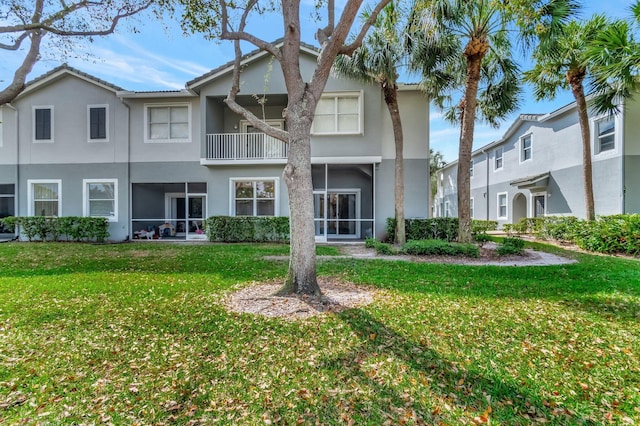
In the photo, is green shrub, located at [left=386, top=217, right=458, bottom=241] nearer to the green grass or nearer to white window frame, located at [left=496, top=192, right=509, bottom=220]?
the green grass

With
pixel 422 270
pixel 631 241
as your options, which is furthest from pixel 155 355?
pixel 631 241

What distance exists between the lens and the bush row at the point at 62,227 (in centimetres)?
1475

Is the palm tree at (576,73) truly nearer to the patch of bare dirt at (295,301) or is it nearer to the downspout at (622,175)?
the downspout at (622,175)

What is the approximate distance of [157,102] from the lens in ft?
50.8

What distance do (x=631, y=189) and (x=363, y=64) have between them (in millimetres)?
12768

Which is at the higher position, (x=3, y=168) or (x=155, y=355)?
(x=3, y=168)

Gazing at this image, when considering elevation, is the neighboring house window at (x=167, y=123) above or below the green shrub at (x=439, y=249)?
above

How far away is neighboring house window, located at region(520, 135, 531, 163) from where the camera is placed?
808 inches

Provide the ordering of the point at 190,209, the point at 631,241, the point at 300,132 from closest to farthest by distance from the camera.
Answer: the point at 300,132 < the point at 631,241 < the point at 190,209

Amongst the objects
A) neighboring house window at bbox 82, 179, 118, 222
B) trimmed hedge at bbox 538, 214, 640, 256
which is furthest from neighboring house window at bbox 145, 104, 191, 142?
trimmed hedge at bbox 538, 214, 640, 256

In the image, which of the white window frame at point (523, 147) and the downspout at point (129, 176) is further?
the white window frame at point (523, 147)

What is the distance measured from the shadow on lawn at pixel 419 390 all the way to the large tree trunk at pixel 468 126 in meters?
8.77

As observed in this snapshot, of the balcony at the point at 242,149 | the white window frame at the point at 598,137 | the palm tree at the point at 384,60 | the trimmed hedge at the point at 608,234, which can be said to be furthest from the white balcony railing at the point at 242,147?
the white window frame at the point at 598,137

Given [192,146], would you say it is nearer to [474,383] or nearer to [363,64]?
[363,64]
